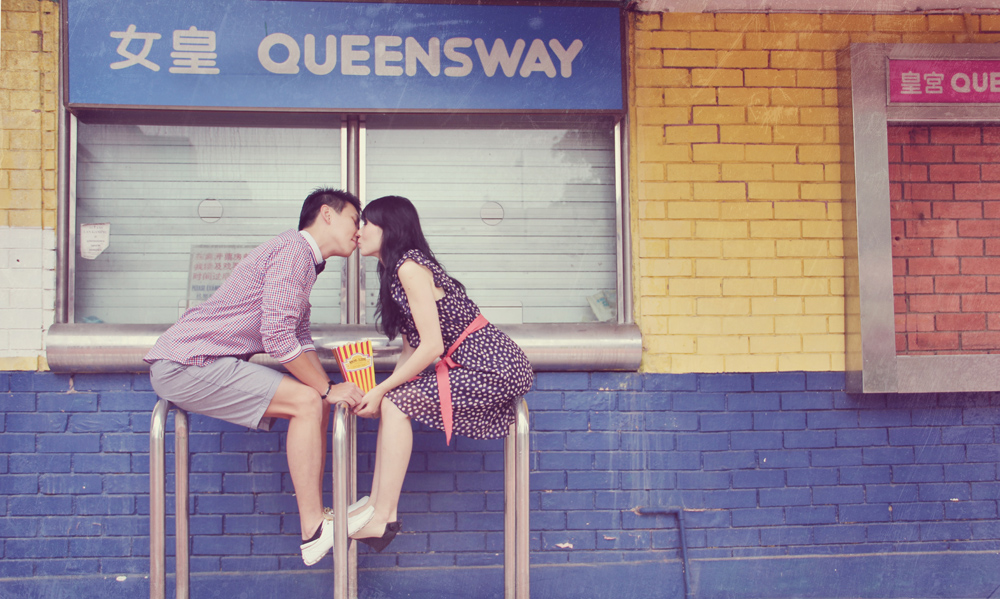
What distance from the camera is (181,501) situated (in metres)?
2.55

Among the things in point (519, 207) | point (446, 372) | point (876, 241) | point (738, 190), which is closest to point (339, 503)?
point (446, 372)

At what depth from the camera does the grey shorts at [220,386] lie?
8.11 feet

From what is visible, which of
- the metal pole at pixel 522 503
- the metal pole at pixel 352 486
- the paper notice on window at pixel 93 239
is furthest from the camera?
the paper notice on window at pixel 93 239

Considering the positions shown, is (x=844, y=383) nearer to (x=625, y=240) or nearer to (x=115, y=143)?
(x=625, y=240)

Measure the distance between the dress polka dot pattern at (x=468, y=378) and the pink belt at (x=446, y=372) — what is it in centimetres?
2

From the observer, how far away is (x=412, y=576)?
10.3 feet

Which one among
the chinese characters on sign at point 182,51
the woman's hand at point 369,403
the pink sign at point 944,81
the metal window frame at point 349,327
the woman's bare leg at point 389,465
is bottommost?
the woman's bare leg at point 389,465

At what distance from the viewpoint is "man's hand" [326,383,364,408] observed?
8.01 feet

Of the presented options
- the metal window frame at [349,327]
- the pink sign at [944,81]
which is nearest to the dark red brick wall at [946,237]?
the pink sign at [944,81]

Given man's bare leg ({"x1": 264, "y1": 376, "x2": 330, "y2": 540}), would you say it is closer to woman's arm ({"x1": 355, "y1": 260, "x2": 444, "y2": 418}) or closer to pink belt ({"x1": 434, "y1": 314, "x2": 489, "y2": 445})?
woman's arm ({"x1": 355, "y1": 260, "x2": 444, "y2": 418})

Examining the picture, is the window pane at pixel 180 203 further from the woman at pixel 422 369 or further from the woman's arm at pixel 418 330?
the woman's arm at pixel 418 330

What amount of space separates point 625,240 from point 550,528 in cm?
153

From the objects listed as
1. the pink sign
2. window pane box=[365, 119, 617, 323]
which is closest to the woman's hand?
window pane box=[365, 119, 617, 323]

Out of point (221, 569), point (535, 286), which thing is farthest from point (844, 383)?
point (221, 569)
